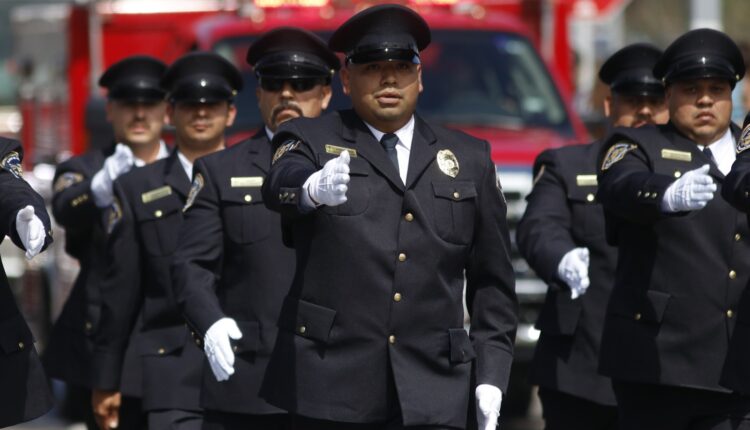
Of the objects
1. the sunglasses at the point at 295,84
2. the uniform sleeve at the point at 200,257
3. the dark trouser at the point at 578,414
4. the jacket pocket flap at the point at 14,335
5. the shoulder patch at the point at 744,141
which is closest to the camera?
the jacket pocket flap at the point at 14,335

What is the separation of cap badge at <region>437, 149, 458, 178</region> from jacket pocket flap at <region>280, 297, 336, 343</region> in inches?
21.8

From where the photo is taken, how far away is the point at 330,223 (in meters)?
5.73

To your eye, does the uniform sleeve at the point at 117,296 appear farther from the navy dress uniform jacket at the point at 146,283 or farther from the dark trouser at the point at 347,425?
the dark trouser at the point at 347,425

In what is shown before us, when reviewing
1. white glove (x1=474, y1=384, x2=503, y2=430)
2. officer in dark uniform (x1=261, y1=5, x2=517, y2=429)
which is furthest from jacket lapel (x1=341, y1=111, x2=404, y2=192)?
white glove (x1=474, y1=384, x2=503, y2=430)

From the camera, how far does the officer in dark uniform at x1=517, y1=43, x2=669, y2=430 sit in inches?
302

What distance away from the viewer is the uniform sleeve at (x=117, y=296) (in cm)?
755

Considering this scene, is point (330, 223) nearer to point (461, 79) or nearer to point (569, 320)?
point (569, 320)

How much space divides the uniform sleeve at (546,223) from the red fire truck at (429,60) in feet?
7.18

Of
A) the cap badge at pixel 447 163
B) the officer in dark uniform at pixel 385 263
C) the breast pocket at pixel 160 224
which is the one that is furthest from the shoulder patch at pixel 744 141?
A: the breast pocket at pixel 160 224

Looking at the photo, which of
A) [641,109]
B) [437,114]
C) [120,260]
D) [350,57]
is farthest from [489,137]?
[350,57]

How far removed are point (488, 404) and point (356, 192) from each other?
0.76 metres

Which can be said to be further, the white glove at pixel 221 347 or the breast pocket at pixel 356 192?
the white glove at pixel 221 347

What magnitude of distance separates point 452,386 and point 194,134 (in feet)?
7.37

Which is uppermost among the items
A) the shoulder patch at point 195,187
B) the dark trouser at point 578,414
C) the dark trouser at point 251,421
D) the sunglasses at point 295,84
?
the sunglasses at point 295,84
